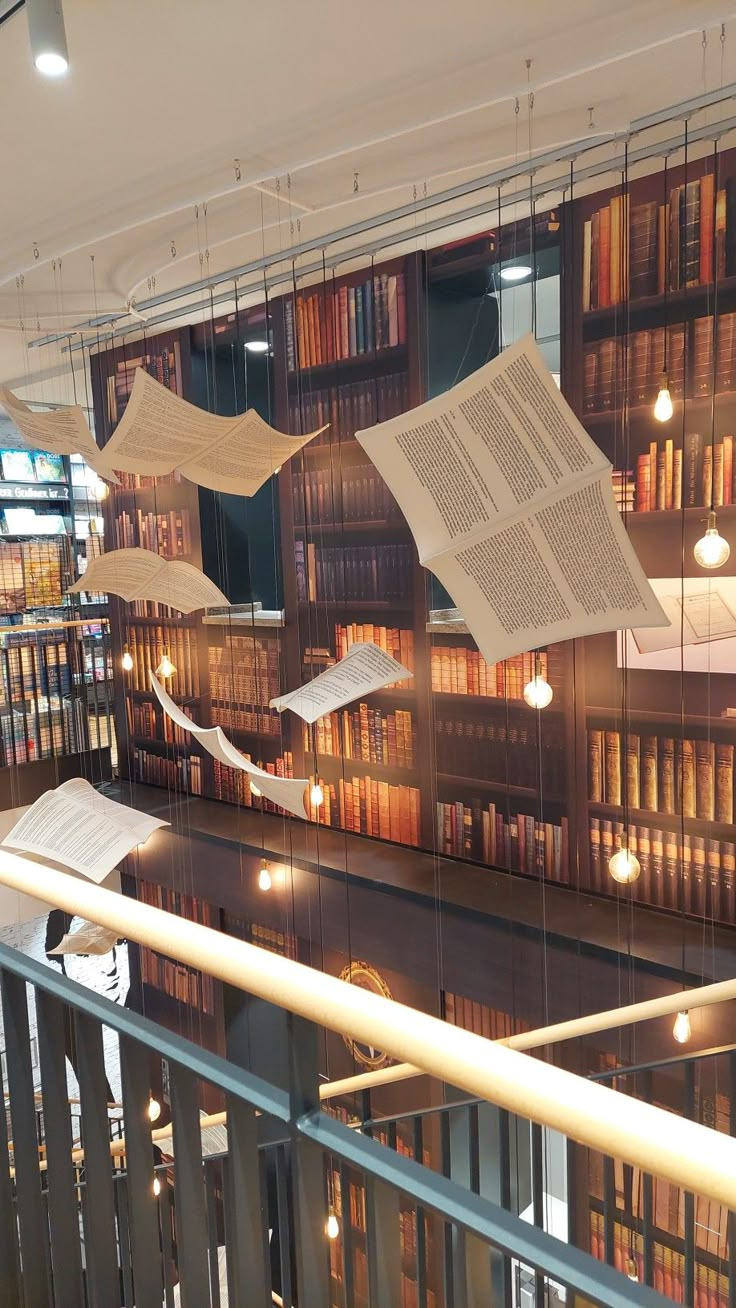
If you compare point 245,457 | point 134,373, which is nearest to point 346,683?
point 245,457

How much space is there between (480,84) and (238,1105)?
8.98ft

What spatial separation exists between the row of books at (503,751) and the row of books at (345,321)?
1.73m

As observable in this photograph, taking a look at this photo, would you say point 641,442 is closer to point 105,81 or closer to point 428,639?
point 428,639

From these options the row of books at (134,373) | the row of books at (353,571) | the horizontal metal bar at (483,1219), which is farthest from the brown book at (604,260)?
the horizontal metal bar at (483,1219)

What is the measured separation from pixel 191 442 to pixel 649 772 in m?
2.03

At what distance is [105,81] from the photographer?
2.50 m

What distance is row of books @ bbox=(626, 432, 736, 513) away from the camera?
304 centimetres

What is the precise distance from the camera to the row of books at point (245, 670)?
15.6ft

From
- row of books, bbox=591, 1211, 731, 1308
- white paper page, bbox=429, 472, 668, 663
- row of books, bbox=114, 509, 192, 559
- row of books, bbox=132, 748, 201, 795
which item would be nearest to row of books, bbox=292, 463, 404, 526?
row of books, bbox=114, 509, 192, 559

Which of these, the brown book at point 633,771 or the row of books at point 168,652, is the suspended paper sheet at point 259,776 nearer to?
the brown book at point 633,771

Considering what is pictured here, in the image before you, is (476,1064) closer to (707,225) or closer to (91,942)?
(707,225)

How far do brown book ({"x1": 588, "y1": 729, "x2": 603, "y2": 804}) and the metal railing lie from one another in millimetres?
2609

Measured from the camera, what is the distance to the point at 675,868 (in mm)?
3320

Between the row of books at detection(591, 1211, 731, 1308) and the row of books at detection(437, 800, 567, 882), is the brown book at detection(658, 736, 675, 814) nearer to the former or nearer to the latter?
the row of books at detection(437, 800, 567, 882)
